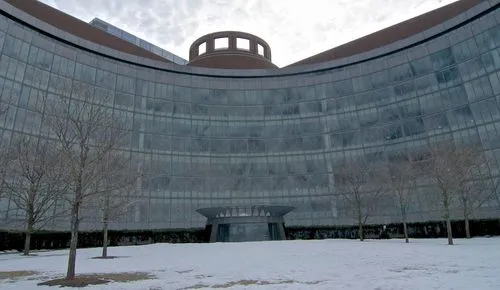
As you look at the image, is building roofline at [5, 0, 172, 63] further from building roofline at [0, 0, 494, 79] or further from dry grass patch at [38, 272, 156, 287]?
dry grass patch at [38, 272, 156, 287]

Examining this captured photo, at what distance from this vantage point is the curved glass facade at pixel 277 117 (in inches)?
1847

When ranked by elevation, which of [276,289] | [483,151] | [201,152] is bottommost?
[276,289]

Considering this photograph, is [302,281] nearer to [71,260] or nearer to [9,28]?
[71,260]

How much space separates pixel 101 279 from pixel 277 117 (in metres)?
50.9

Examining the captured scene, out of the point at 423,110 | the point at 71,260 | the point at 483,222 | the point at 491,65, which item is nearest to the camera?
the point at 71,260

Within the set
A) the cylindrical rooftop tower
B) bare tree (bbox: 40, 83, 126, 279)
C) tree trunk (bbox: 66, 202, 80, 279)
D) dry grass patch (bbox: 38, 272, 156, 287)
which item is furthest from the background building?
dry grass patch (bbox: 38, 272, 156, 287)

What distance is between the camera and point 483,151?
45.6 m

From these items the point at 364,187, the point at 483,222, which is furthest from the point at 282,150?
the point at 483,222

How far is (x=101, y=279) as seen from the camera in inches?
474

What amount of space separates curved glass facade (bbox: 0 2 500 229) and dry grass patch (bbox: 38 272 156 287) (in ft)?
121

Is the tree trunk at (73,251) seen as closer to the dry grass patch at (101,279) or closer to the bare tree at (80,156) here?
the bare tree at (80,156)

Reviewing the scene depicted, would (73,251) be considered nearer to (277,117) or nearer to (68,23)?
(277,117)

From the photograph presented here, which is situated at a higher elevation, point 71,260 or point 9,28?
point 9,28

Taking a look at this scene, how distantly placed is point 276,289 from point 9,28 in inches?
1900
